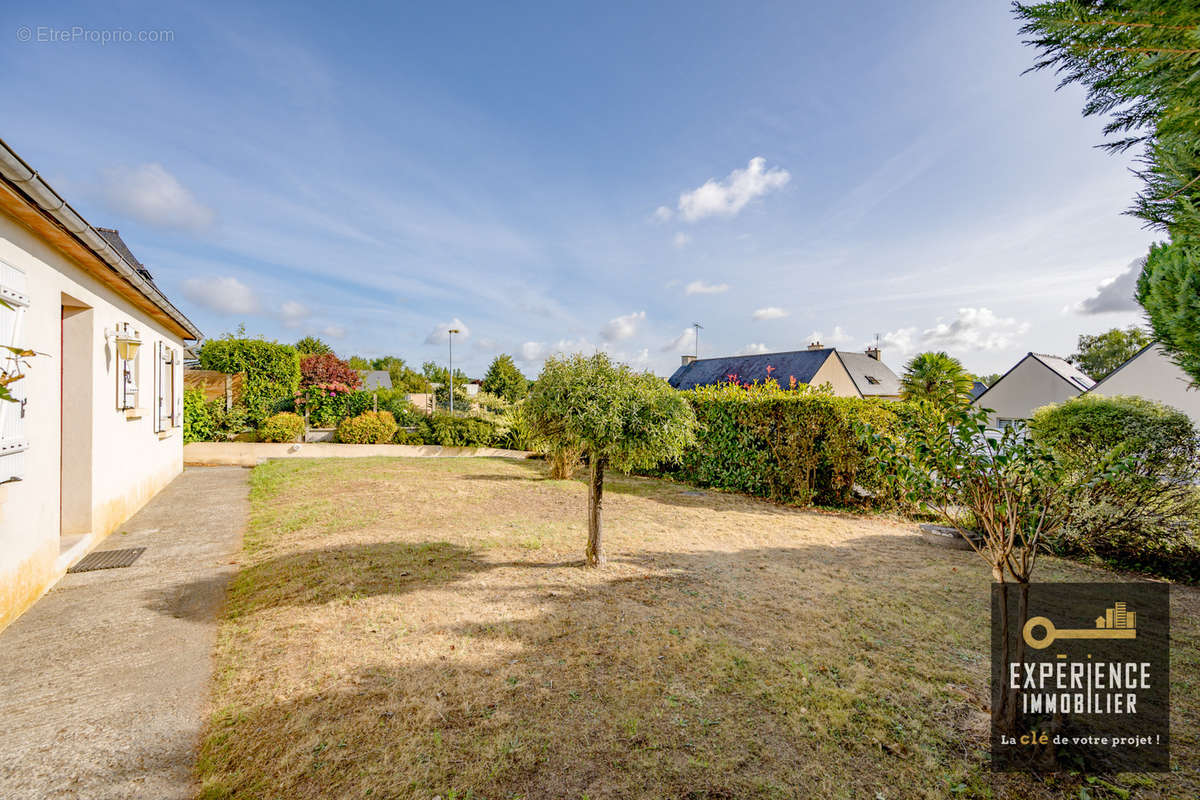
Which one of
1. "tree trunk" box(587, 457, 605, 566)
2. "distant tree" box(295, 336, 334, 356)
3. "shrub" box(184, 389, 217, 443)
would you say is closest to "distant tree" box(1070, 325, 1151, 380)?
"tree trunk" box(587, 457, 605, 566)

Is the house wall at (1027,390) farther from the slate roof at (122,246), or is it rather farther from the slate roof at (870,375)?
the slate roof at (122,246)

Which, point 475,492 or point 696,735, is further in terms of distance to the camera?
point 475,492

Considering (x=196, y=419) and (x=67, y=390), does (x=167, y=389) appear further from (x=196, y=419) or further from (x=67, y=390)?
(x=196, y=419)

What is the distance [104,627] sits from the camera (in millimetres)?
3438

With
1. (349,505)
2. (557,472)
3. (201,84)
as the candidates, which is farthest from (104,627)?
(557,472)

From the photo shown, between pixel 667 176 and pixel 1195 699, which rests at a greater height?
pixel 667 176

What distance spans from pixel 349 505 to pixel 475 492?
7.32 feet

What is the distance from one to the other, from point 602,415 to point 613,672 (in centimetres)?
219

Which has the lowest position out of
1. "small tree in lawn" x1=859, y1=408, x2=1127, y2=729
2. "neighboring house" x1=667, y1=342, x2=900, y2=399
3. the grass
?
the grass

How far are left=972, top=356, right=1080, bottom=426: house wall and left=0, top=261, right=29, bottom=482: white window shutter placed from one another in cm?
2332

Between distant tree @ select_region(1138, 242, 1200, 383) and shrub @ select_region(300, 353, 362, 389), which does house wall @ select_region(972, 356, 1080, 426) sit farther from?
shrub @ select_region(300, 353, 362, 389)

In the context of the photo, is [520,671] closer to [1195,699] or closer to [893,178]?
[1195,699]

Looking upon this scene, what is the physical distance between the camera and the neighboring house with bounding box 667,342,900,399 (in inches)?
989

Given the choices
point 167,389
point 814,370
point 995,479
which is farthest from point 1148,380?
point 167,389
